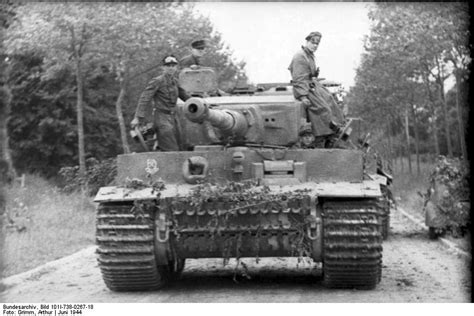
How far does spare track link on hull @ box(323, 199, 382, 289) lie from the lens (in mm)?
9258

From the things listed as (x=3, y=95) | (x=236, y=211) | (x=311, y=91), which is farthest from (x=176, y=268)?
(x=3, y=95)

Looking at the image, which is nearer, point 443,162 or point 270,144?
point 270,144

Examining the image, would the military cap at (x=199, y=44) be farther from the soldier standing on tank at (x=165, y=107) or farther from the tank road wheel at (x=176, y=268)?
the tank road wheel at (x=176, y=268)

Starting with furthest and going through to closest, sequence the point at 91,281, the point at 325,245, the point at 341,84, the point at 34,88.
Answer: the point at 34,88, the point at 341,84, the point at 91,281, the point at 325,245

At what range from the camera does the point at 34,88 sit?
25438 millimetres

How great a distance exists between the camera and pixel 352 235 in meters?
9.25

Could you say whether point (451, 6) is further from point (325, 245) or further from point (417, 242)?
point (325, 245)

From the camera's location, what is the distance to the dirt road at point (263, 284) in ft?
30.7

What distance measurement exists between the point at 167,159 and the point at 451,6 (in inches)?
239

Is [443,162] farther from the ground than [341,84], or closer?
closer

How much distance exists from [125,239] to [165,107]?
237 cm

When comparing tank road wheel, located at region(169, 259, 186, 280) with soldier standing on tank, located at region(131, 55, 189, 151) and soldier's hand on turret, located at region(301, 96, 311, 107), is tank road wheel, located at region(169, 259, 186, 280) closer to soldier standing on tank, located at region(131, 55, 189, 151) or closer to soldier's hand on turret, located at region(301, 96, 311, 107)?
soldier standing on tank, located at region(131, 55, 189, 151)

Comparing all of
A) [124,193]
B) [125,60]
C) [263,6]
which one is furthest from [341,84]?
[125,60]

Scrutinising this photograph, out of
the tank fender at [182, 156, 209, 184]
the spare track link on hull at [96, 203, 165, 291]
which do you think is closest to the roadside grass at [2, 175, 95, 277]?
the spare track link on hull at [96, 203, 165, 291]
